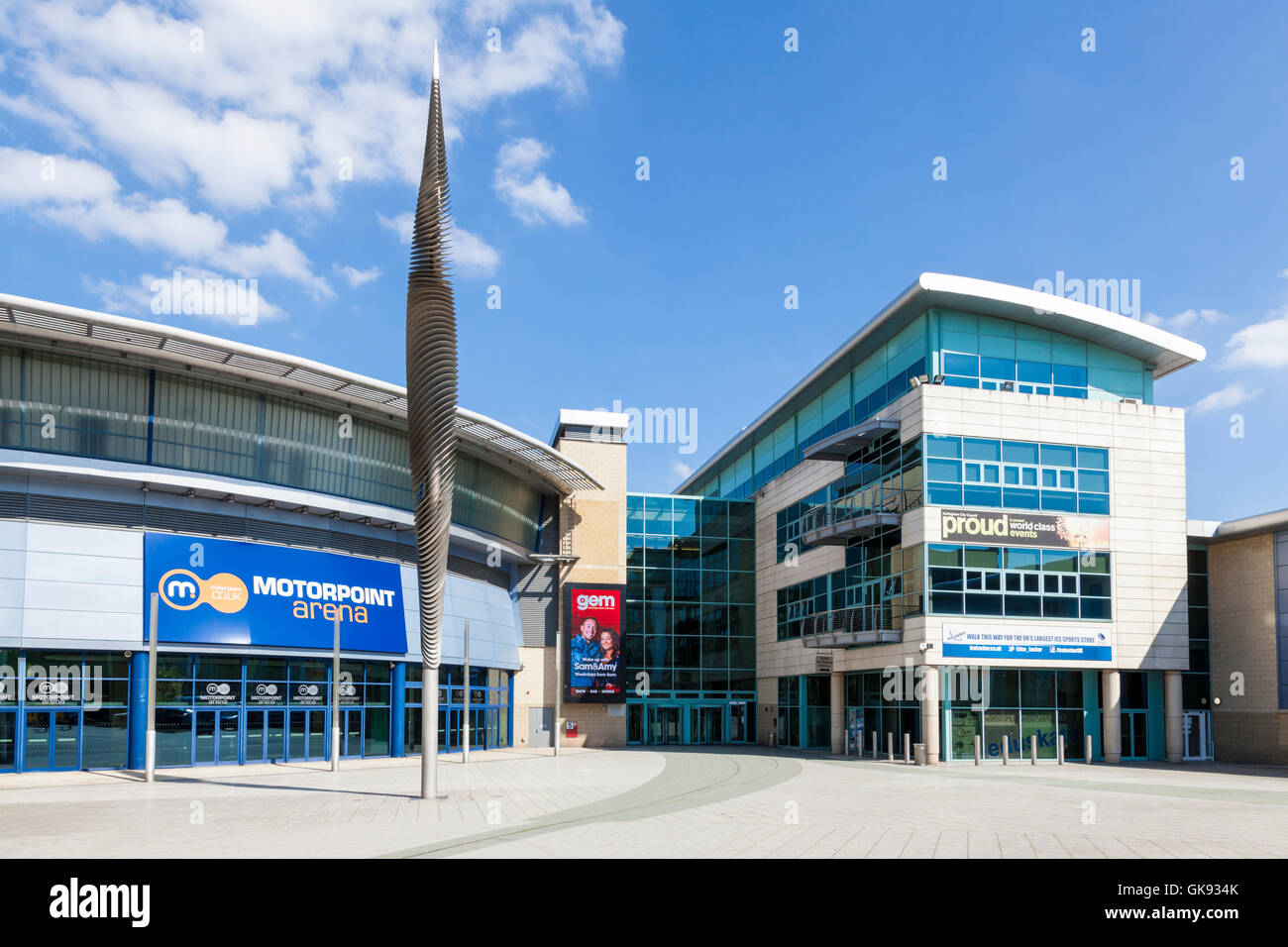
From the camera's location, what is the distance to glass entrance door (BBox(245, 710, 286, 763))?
3522 centimetres

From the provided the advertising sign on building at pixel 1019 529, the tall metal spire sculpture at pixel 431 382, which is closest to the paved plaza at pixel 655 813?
the tall metal spire sculpture at pixel 431 382

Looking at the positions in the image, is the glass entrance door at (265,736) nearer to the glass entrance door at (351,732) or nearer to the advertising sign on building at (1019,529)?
the glass entrance door at (351,732)

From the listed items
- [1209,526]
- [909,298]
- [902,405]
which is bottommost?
[1209,526]

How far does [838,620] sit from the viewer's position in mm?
44125

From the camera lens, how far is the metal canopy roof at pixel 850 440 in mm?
39938

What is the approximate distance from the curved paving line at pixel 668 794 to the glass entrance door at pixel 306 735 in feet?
39.0

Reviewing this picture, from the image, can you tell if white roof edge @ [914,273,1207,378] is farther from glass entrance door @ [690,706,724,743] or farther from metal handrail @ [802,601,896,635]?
glass entrance door @ [690,706,724,743]

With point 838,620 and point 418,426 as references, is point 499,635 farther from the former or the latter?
point 418,426

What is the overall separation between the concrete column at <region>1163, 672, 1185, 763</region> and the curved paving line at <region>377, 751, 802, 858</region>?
13.4 m

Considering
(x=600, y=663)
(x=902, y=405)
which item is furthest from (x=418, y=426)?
(x=600, y=663)

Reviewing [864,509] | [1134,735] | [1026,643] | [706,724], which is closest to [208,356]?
[864,509]
